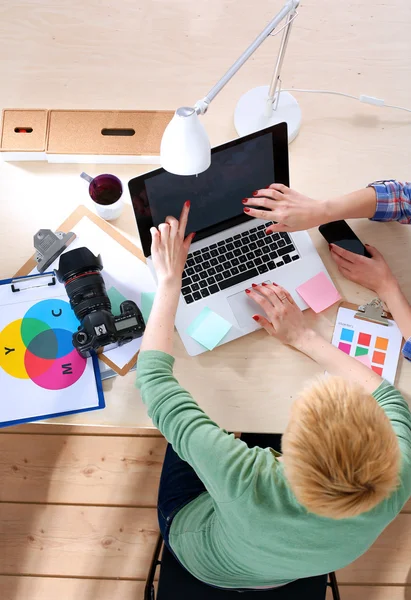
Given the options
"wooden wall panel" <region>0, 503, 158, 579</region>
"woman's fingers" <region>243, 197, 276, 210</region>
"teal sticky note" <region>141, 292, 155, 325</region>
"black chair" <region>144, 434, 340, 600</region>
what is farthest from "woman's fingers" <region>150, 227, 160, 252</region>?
"wooden wall panel" <region>0, 503, 158, 579</region>

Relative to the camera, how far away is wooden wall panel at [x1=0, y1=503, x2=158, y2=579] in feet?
5.75

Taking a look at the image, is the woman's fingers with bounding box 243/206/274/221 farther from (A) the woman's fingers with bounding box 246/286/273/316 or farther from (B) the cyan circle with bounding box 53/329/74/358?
(B) the cyan circle with bounding box 53/329/74/358

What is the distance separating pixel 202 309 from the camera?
123 centimetres

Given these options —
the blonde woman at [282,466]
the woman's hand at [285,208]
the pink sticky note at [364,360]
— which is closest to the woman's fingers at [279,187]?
the woman's hand at [285,208]

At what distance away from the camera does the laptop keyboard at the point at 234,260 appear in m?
1.25

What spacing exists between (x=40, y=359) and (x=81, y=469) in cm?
77

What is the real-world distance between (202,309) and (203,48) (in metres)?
0.72

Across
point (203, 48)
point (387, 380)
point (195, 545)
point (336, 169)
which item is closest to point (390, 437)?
point (387, 380)

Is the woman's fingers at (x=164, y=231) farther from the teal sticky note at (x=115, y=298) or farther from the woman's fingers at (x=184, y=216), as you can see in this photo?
the teal sticky note at (x=115, y=298)

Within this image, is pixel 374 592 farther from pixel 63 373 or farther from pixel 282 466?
pixel 63 373

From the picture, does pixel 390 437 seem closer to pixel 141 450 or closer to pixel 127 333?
pixel 127 333

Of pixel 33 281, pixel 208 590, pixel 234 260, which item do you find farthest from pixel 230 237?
pixel 208 590

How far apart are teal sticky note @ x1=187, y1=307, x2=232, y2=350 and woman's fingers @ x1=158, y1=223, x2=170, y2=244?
7.3 inches

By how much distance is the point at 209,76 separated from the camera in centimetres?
142
